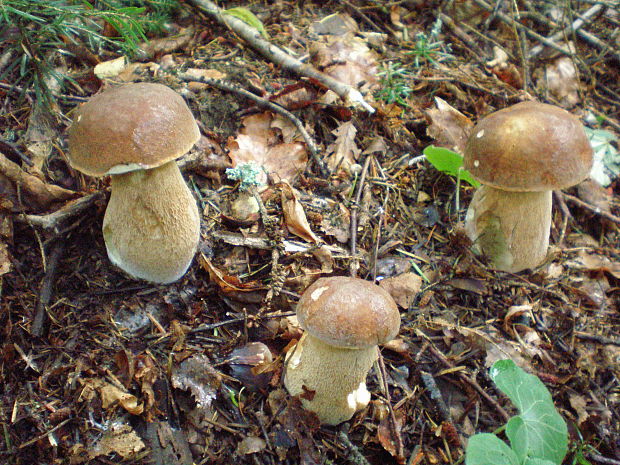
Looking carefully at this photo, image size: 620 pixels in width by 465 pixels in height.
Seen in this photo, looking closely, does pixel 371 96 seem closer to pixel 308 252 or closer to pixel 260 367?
pixel 308 252

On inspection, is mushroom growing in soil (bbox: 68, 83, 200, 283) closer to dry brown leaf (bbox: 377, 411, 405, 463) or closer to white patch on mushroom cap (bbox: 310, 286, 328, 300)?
white patch on mushroom cap (bbox: 310, 286, 328, 300)

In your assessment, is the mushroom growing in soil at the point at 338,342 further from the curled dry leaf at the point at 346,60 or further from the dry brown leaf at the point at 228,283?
the curled dry leaf at the point at 346,60

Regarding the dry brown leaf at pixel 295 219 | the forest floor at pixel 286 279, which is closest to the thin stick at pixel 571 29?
the forest floor at pixel 286 279

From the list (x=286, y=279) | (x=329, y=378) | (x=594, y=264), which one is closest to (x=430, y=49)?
(x=594, y=264)

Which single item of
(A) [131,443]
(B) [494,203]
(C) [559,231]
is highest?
(B) [494,203]

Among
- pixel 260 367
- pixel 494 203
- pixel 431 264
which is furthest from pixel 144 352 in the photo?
pixel 494 203
